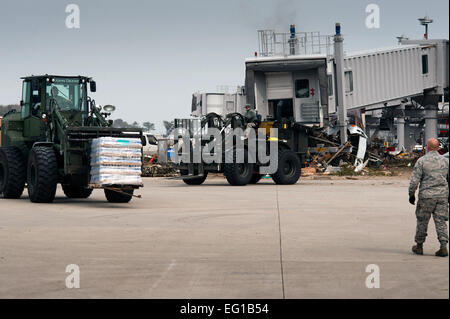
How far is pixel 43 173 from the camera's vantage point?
16859 millimetres

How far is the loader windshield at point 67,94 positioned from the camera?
1859 cm

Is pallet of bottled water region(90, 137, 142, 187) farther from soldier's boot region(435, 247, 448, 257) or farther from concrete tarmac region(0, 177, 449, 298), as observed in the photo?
soldier's boot region(435, 247, 448, 257)

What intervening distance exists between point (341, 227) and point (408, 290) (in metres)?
5.60

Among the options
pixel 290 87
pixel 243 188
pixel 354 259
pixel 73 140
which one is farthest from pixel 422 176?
pixel 290 87

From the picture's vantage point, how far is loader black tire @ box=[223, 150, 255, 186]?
78.0ft

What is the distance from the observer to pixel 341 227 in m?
13.0

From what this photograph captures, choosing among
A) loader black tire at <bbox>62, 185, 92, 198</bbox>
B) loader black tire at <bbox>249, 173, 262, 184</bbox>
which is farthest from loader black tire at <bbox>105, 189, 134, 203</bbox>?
loader black tire at <bbox>249, 173, 262, 184</bbox>

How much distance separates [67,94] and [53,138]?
4.43 ft

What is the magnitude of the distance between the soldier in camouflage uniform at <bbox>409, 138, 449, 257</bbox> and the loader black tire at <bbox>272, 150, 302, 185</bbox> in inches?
597

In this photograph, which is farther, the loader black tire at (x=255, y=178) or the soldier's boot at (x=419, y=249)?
the loader black tire at (x=255, y=178)

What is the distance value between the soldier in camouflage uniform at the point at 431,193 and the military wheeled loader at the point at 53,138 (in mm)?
7977

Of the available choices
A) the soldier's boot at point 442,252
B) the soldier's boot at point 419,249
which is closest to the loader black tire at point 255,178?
the soldier's boot at point 419,249

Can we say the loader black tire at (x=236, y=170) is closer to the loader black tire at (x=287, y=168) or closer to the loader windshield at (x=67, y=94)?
the loader black tire at (x=287, y=168)

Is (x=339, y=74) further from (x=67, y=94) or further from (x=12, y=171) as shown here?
(x=12, y=171)
